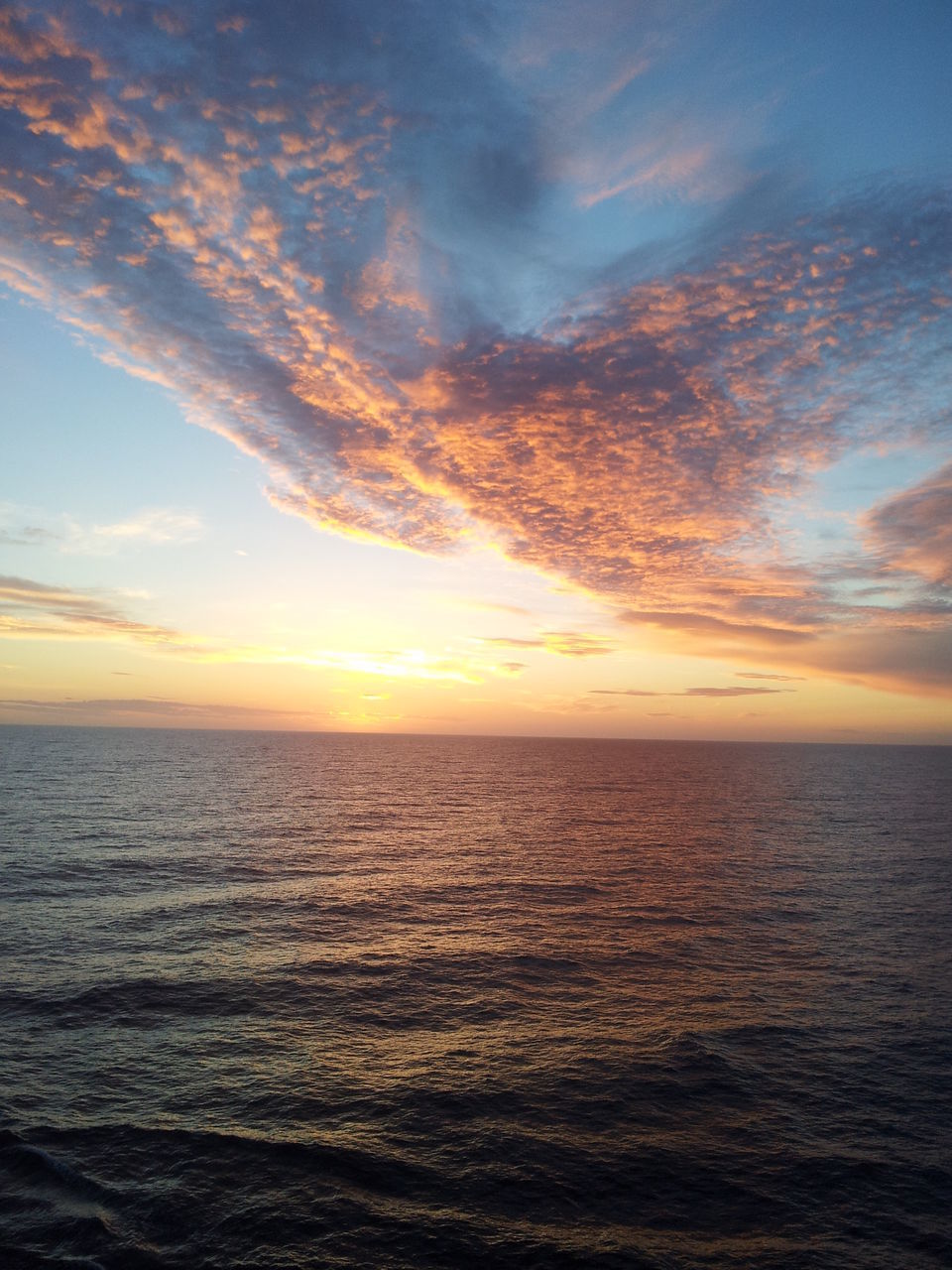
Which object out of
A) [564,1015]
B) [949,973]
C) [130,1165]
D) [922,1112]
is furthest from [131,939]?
[949,973]

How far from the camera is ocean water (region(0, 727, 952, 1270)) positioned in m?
16.1

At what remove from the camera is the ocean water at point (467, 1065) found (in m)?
16.1

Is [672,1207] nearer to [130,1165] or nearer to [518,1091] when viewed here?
[518,1091]

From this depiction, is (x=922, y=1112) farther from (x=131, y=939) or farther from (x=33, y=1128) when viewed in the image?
(x=131, y=939)

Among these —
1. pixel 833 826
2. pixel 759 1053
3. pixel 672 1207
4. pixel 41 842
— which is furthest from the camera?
pixel 833 826

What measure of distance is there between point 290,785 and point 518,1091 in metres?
100

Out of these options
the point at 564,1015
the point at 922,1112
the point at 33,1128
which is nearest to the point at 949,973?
the point at 922,1112

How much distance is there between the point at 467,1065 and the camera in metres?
23.3

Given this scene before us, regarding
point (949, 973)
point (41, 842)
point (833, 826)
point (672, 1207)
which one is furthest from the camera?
point (833, 826)

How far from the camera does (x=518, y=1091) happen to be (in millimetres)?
21719

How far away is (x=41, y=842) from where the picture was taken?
183ft

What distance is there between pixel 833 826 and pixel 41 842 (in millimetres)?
81318

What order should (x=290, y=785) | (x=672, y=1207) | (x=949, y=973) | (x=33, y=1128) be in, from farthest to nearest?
(x=290, y=785) < (x=949, y=973) < (x=33, y=1128) < (x=672, y=1207)

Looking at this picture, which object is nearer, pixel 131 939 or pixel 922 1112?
pixel 922 1112
